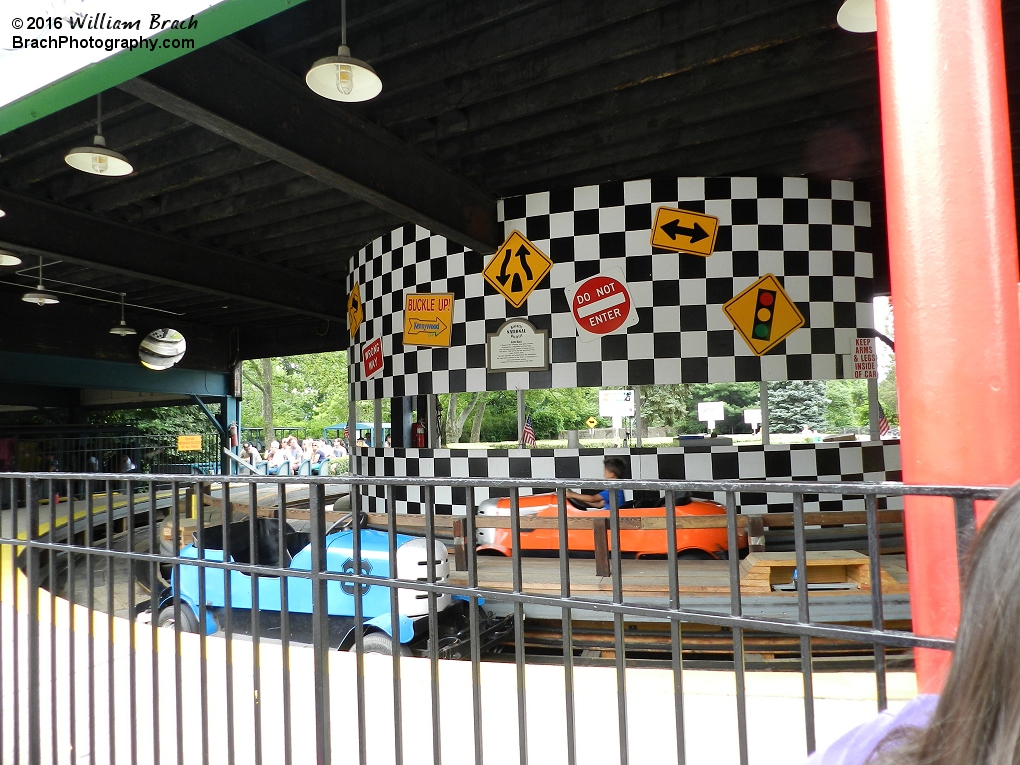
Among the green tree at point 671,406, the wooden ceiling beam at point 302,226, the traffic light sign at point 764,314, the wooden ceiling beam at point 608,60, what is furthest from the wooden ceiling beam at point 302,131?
the green tree at point 671,406

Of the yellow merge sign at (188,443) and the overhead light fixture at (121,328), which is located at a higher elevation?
the overhead light fixture at (121,328)

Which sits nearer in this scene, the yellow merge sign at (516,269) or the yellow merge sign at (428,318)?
the yellow merge sign at (516,269)

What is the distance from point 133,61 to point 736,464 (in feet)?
16.1

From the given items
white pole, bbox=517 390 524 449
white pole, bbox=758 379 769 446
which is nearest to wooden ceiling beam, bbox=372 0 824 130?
white pole, bbox=517 390 524 449

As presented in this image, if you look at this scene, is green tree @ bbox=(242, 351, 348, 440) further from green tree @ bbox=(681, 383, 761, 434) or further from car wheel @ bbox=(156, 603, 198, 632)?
car wheel @ bbox=(156, 603, 198, 632)

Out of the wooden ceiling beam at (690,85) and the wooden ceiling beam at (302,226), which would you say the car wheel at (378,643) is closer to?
the wooden ceiling beam at (690,85)

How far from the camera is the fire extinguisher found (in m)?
6.88

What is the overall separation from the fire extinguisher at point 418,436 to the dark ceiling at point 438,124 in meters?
2.10

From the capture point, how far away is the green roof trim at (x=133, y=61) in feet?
7.24

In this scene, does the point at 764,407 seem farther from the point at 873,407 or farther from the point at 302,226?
the point at 302,226

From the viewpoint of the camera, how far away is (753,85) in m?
4.18

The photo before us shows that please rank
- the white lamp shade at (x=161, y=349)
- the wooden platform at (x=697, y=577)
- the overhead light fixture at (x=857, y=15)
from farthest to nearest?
1. the white lamp shade at (x=161, y=349)
2. the wooden platform at (x=697, y=577)
3. the overhead light fixture at (x=857, y=15)

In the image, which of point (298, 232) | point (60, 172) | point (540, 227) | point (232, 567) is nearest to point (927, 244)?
point (232, 567)

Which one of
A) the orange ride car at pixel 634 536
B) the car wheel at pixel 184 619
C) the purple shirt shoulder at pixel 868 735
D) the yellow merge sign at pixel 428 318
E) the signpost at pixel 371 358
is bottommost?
the car wheel at pixel 184 619
